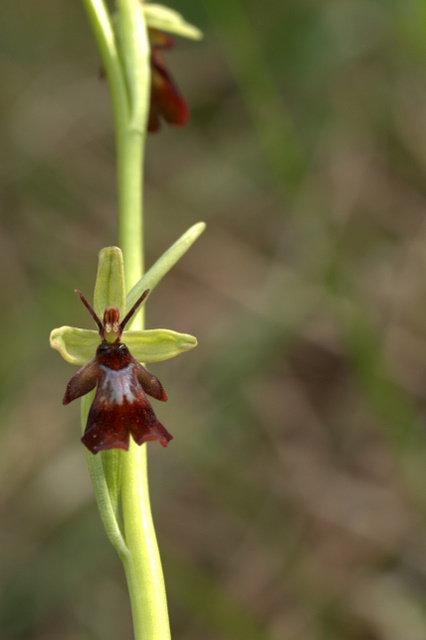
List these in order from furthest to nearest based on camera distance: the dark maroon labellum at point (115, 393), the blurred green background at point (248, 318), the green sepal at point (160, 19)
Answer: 1. the blurred green background at point (248, 318)
2. the green sepal at point (160, 19)
3. the dark maroon labellum at point (115, 393)

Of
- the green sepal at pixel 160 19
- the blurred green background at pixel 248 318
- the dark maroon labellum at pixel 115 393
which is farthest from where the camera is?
the blurred green background at pixel 248 318

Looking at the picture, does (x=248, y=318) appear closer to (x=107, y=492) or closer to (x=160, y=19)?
(x=160, y=19)

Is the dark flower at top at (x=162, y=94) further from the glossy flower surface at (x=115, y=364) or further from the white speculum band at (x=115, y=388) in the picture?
the white speculum band at (x=115, y=388)

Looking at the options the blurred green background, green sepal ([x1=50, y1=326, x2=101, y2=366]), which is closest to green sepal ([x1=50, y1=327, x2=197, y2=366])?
green sepal ([x1=50, y1=326, x2=101, y2=366])

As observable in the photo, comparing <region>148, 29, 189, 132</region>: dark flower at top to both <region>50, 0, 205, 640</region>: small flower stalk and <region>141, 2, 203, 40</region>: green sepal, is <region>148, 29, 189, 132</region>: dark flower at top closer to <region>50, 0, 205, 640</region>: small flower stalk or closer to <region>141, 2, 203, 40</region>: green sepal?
<region>141, 2, 203, 40</region>: green sepal

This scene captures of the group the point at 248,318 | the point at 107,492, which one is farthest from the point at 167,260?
the point at 248,318

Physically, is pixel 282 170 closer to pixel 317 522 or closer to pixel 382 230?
pixel 382 230

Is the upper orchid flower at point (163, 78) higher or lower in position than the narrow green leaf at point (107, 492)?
higher

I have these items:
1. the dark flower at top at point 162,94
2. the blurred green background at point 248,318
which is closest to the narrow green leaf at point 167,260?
the dark flower at top at point 162,94
